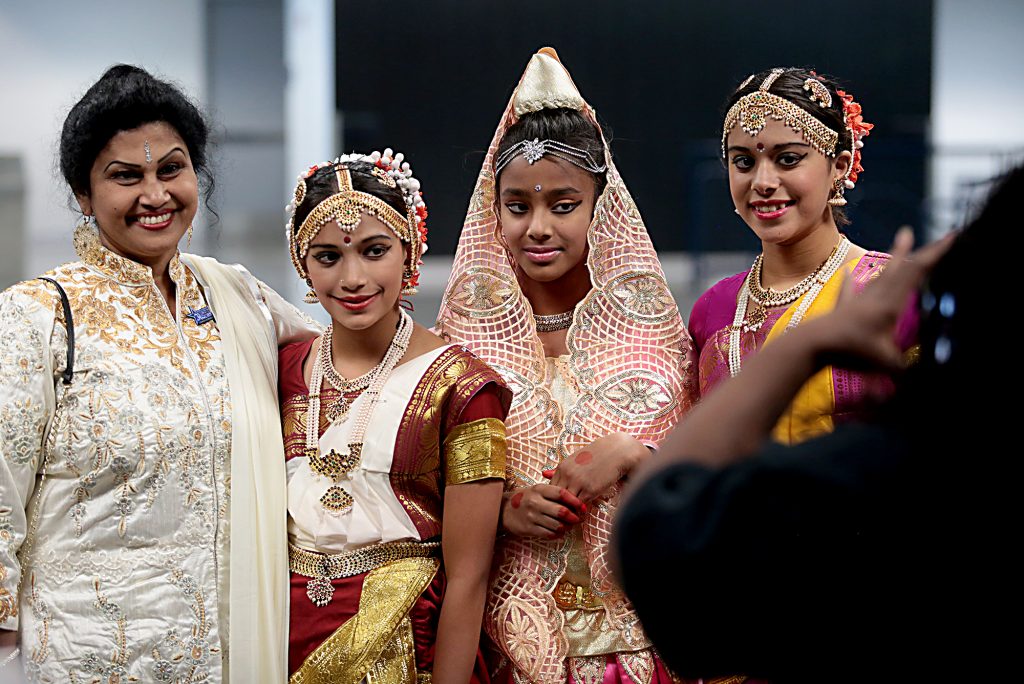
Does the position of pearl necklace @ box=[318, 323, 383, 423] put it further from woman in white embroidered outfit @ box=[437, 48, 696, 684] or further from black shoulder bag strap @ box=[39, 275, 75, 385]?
black shoulder bag strap @ box=[39, 275, 75, 385]

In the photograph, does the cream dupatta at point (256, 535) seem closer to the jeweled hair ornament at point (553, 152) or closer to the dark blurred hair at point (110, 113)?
the dark blurred hair at point (110, 113)

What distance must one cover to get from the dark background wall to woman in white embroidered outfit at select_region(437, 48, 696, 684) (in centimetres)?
136

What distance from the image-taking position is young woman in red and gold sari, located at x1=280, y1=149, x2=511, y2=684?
7.09 ft

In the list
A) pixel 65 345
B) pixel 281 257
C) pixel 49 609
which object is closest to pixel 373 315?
pixel 65 345

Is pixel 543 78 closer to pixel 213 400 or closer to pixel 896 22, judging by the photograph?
pixel 213 400

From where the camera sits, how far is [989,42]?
390cm

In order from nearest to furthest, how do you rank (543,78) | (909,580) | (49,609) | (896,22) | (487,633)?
(909,580) → (49,609) → (487,633) → (543,78) → (896,22)

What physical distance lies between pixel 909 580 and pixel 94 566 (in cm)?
162

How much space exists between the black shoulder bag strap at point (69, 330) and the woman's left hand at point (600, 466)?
0.95 meters

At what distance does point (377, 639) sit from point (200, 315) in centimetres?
77

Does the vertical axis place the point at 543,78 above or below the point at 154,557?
above

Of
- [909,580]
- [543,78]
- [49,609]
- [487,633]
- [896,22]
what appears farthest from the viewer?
[896,22]

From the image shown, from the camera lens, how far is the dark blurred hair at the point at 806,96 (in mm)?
2373

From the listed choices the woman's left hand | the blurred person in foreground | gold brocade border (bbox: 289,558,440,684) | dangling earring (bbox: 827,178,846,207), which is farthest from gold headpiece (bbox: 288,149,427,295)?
the blurred person in foreground
